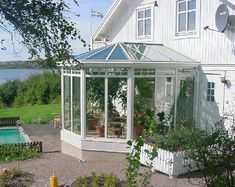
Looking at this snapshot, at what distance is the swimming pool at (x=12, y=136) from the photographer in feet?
64.4

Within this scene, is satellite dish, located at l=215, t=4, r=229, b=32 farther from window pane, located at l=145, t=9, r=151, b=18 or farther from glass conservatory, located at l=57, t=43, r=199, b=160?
window pane, located at l=145, t=9, r=151, b=18

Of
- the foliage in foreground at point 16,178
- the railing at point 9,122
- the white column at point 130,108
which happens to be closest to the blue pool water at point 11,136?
the railing at point 9,122

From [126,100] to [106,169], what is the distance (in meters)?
2.82

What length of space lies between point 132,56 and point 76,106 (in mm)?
3181

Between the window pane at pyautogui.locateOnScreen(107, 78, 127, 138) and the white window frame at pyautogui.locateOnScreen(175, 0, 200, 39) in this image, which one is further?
the white window frame at pyautogui.locateOnScreen(175, 0, 200, 39)

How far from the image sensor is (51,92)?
125 ft

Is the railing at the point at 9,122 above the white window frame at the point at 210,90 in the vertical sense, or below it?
below

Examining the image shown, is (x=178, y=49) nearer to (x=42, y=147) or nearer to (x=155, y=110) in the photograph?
(x=155, y=110)

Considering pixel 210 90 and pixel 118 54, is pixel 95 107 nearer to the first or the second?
pixel 118 54

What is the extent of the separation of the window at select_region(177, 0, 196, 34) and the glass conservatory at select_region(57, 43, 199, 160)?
1.32m

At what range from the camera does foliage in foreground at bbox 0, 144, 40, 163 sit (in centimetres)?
1449

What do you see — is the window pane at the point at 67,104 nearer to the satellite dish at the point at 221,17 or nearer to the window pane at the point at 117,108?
the window pane at the point at 117,108

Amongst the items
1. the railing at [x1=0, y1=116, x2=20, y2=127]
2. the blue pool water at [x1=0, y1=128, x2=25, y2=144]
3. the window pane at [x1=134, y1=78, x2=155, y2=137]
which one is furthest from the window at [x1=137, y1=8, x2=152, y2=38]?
the railing at [x1=0, y1=116, x2=20, y2=127]

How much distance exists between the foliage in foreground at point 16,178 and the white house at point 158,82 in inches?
116
